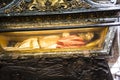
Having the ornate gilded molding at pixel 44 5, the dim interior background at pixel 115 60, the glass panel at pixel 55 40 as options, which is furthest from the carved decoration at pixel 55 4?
the dim interior background at pixel 115 60

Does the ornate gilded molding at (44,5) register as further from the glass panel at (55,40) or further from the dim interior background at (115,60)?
the dim interior background at (115,60)

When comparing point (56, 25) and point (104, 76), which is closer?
point (104, 76)

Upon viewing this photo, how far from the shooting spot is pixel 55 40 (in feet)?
10.8

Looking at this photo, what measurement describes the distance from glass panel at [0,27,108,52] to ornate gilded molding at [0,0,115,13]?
276mm

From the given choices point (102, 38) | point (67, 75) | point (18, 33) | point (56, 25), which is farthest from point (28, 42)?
point (102, 38)

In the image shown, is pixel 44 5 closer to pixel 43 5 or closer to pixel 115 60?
pixel 43 5

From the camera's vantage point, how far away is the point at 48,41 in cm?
330

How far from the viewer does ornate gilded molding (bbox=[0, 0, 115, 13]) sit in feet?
10.6

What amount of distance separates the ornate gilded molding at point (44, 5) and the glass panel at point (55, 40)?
28 cm

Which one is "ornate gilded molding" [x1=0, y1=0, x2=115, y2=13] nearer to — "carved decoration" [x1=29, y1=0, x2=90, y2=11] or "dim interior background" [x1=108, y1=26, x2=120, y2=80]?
"carved decoration" [x1=29, y1=0, x2=90, y2=11]

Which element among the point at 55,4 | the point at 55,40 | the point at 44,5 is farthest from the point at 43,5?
the point at 55,40

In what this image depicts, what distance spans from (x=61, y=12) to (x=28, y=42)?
0.55m

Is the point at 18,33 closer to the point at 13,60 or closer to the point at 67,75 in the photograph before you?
the point at 13,60

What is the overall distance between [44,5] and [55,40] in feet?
1.49
